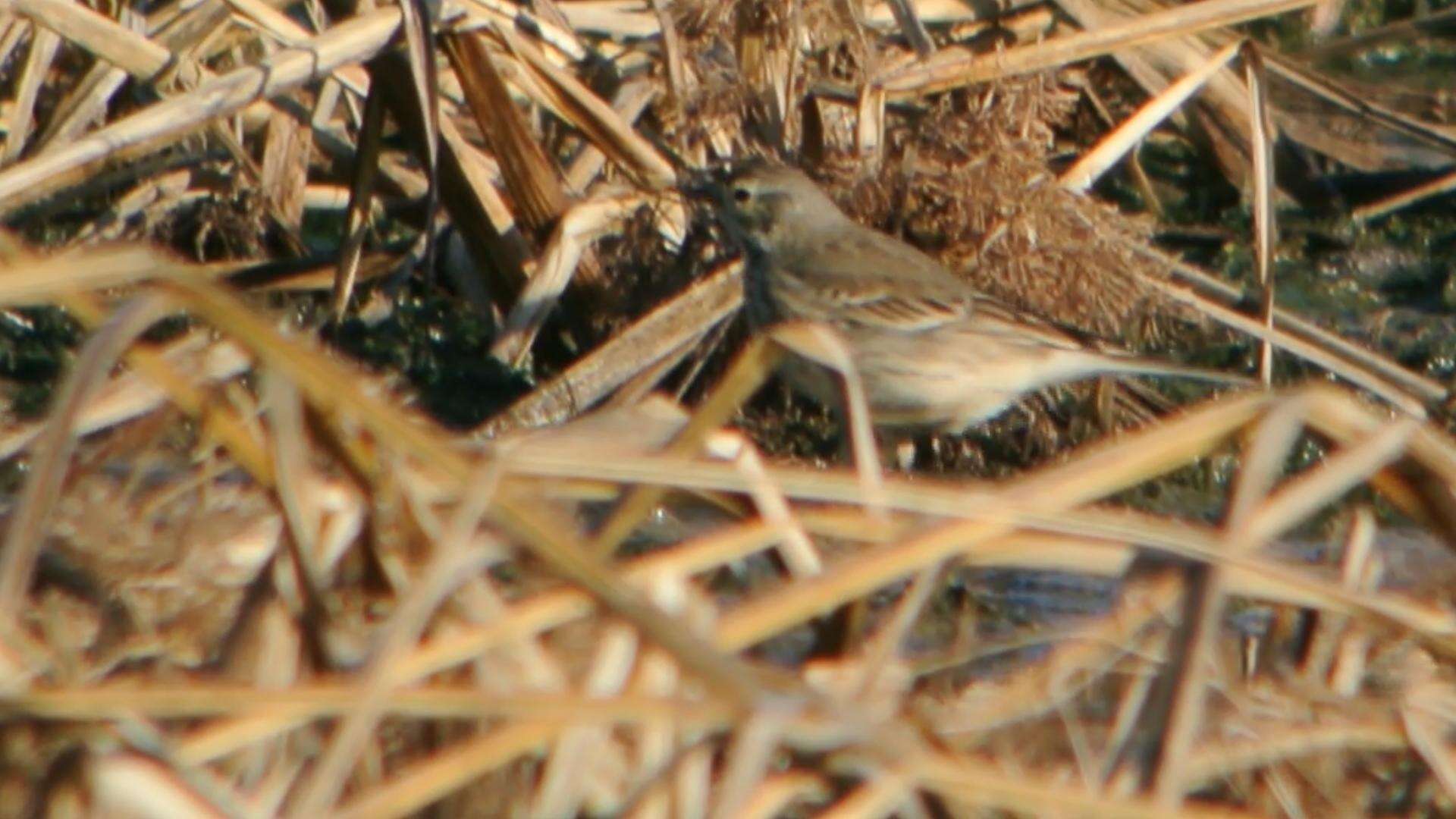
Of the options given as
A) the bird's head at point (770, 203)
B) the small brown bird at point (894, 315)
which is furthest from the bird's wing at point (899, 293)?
the bird's head at point (770, 203)

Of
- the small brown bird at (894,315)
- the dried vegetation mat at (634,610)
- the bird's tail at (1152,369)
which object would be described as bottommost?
the dried vegetation mat at (634,610)

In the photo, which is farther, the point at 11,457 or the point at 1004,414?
the point at 1004,414

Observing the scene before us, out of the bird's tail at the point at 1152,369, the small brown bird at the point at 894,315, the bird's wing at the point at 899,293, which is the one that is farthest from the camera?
the bird's wing at the point at 899,293

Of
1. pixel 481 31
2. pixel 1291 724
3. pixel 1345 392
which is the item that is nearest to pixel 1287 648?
pixel 1291 724

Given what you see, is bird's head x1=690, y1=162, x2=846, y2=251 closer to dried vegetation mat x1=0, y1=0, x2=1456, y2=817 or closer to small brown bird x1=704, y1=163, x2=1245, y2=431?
small brown bird x1=704, y1=163, x2=1245, y2=431

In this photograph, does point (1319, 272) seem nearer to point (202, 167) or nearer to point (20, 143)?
point (202, 167)

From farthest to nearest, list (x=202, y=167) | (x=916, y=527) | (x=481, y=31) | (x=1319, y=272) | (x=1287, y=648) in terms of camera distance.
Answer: (x=1319, y=272) < (x=202, y=167) < (x=481, y=31) < (x=1287, y=648) < (x=916, y=527)

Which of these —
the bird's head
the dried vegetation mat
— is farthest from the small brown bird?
the dried vegetation mat

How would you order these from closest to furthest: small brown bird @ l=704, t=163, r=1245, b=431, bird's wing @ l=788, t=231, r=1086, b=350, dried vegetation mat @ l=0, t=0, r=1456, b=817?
dried vegetation mat @ l=0, t=0, r=1456, b=817 → small brown bird @ l=704, t=163, r=1245, b=431 → bird's wing @ l=788, t=231, r=1086, b=350

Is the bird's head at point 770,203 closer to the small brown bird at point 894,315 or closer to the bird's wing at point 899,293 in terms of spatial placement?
the small brown bird at point 894,315
